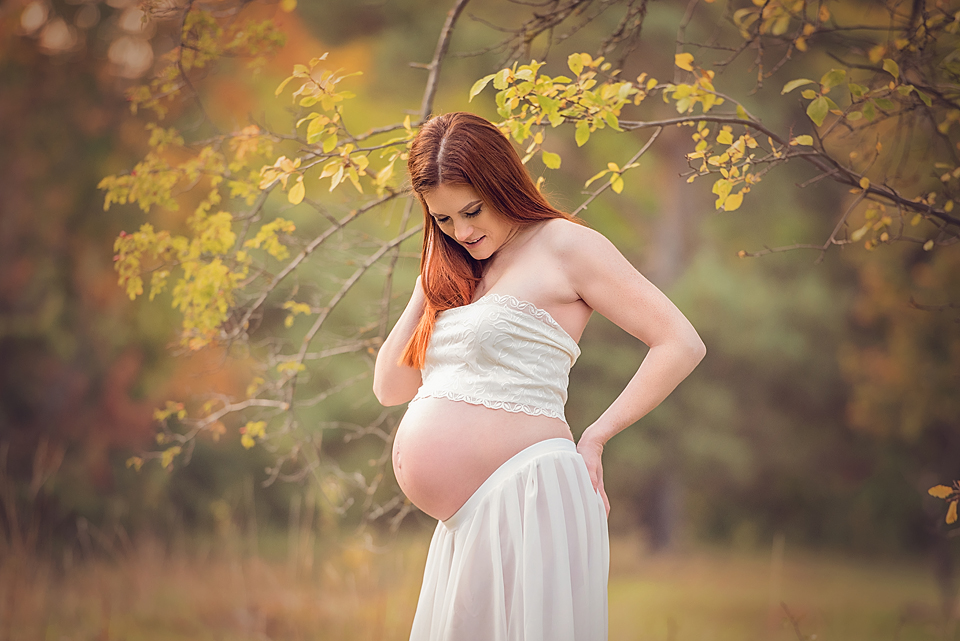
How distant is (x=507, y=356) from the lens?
140cm

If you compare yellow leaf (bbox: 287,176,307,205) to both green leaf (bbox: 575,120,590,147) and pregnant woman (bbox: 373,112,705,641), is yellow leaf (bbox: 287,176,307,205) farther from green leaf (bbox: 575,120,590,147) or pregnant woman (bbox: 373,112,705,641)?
green leaf (bbox: 575,120,590,147)

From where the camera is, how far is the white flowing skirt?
1329 mm

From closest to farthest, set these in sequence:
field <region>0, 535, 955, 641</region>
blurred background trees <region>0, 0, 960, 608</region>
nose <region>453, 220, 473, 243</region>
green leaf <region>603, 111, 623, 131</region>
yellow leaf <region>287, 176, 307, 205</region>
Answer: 1. nose <region>453, 220, 473, 243</region>
2. green leaf <region>603, 111, 623, 131</region>
3. yellow leaf <region>287, 176, 307, 205</region>
4. field <region>0, 535, 955, 641</region>
5. blurred background trees <region>0, 0, 960, 608</region>

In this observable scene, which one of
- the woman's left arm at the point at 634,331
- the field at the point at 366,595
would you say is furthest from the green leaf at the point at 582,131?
the field at the point at 366,595

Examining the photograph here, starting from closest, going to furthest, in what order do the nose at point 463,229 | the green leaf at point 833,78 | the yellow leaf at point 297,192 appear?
the nose at point 463,229
the green leaf at point 833,78
the yellow leaf at point 297,192

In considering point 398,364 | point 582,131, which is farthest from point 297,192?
point 582,131

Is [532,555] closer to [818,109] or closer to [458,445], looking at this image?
[458,445]

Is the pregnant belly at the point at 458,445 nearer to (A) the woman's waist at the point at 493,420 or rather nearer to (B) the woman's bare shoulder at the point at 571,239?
(A) the woman's waist at the point at 493,420

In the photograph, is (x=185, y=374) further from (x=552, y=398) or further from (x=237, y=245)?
(x=552, y=398)

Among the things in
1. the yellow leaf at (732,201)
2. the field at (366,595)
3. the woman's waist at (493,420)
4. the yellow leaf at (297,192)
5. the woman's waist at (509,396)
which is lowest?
the field at (366,595)

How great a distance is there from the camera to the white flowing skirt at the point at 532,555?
1.33 meters

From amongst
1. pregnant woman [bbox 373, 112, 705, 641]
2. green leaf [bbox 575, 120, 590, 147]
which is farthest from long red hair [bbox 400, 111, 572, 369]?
green leaf [bbox 575, 120, 590, 147]

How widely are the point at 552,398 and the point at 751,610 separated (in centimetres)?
419

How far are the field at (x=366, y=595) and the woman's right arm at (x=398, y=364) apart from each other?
8.08 ft
